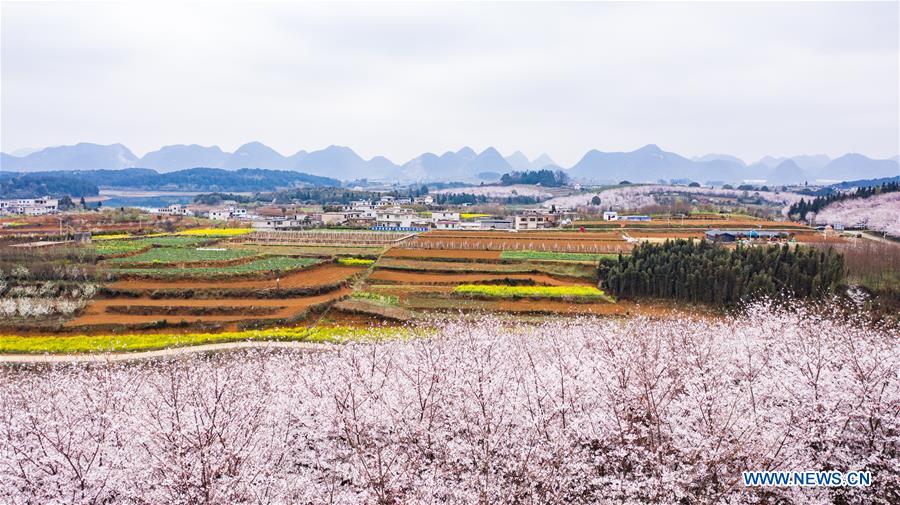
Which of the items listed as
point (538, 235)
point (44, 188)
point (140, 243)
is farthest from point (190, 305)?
point (44, 188)

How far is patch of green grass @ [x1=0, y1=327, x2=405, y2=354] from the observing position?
2514cm

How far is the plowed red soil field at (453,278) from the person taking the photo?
116 feet

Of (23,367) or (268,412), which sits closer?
(268,412)

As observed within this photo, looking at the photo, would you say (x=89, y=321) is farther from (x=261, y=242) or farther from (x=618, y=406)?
(x=618, y=406)

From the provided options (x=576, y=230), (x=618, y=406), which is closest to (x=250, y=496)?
(x=618, y=406)

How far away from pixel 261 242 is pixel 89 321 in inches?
967

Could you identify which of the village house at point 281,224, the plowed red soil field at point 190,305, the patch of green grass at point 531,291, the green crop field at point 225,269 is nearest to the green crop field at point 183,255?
the green crop field at point 225,269

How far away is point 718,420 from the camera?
12.8 meters

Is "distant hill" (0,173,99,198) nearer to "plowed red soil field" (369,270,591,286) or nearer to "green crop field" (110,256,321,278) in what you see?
"green crop field" (110,256,321,278)

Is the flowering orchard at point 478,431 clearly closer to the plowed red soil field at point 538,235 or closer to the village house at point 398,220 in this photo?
the plowed red soil field at point 538,235

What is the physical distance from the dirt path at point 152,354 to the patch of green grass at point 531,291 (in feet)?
35.7

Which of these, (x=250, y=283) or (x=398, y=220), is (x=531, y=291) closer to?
(x=250, y=283)

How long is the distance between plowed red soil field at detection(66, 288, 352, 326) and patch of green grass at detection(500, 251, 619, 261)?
14134mm

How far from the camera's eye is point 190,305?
31.0m
